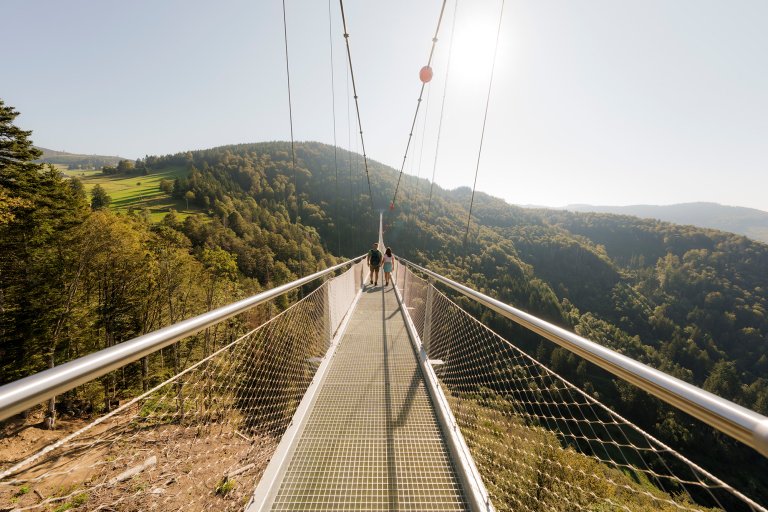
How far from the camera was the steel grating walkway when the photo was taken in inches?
83.6

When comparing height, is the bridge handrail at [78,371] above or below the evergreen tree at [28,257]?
above

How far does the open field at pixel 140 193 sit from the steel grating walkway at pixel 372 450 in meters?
49.2

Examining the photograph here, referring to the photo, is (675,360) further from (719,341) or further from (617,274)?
(617,274)

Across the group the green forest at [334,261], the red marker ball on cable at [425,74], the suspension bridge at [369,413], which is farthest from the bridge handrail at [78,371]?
the green forest at [334,261]

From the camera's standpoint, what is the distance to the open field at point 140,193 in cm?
4816

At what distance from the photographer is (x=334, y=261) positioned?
5194cm

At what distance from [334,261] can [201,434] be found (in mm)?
48919

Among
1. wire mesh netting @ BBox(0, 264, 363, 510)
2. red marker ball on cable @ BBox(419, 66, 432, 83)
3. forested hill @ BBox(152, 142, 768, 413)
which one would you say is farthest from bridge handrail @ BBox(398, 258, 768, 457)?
forested hill @ BBox(152, 142, 768, 413)

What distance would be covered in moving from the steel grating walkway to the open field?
49218mm

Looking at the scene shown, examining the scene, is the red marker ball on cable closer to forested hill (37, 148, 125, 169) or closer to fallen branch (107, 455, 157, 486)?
fallen branch (107, 455, 157, 486)

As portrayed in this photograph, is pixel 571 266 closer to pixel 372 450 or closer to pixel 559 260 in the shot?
pixel 559 260

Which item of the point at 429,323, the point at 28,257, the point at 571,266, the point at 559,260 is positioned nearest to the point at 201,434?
the point at 429,323

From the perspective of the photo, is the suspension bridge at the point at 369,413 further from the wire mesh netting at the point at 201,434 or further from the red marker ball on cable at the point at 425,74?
the red marker ball on cable at the point at 425,74

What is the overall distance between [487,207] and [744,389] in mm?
66997
